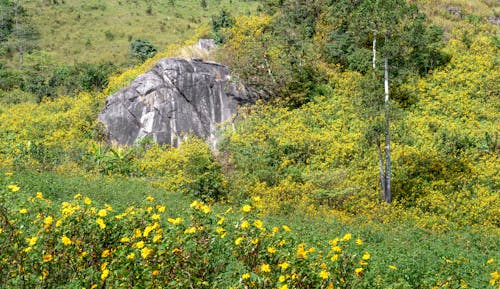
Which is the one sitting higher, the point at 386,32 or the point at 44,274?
the point at 386,32

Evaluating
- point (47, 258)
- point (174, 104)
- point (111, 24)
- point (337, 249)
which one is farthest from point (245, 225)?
point (111, 24)

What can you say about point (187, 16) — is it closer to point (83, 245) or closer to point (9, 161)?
point (9, 161)

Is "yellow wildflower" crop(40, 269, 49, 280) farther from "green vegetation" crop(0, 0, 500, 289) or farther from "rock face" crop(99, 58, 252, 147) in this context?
"rock face" crop(99, 58, 252, 147)

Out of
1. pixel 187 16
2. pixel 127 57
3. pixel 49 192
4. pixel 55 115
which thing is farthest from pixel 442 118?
pixel 187 16

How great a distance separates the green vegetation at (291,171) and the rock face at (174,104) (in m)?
0.68

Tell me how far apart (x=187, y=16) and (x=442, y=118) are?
30.0 meters

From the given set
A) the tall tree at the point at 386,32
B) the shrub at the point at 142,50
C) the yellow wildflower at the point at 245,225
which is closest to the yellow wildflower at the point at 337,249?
the yellow wildflower at the point at 245,225

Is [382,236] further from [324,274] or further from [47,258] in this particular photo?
[47,258]

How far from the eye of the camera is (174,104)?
19.8 meters

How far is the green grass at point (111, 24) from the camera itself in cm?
3412

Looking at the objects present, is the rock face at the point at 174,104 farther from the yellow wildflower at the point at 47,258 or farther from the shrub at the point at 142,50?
the yellow wildflower at the point at 47,258

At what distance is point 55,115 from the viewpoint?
22.4 metres

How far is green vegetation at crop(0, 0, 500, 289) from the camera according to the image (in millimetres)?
3781

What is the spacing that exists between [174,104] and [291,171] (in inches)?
282
